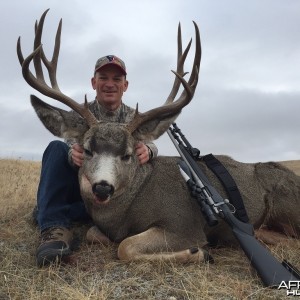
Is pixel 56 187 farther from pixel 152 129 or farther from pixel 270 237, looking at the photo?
pixel 270 237

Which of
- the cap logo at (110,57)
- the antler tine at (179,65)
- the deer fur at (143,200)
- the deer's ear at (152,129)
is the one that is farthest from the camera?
the cap logo at (110,57)

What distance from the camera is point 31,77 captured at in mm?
5840

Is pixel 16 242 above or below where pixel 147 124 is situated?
below

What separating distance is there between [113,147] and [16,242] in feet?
6.40

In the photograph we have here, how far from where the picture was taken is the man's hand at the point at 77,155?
226 inches

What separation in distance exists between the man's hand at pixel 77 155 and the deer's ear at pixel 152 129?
0.77 meters

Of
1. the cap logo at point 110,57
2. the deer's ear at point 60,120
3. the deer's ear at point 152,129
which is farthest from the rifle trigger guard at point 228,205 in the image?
the cap logo at point 110,57

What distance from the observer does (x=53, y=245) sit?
17.3 ft

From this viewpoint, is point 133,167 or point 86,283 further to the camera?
point 133,167

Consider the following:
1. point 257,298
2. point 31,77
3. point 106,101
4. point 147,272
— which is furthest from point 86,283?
point 106,101

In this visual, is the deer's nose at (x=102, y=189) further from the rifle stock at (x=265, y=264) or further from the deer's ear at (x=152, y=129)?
the rifle stock at (x=265, y=264)

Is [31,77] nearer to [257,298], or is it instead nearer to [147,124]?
[147,124]

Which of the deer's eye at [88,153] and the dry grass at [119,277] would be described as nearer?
the dry grass at [119,277]

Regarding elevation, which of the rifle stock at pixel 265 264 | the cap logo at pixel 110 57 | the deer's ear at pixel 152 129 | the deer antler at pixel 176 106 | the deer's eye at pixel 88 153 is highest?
the cap logo at pixel 110 57
